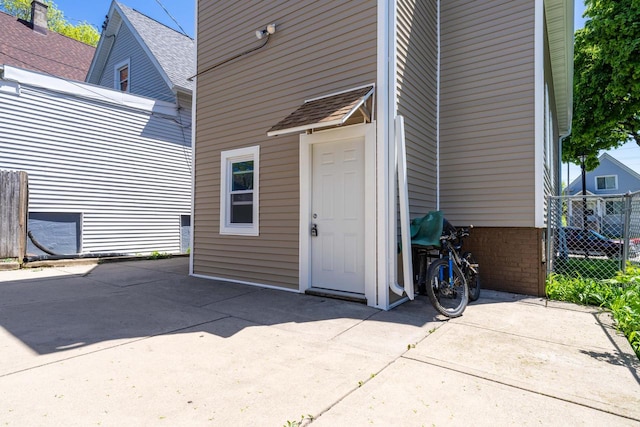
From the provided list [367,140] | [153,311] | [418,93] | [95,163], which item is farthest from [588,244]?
[95,163]

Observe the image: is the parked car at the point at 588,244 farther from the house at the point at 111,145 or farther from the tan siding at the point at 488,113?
the house at the point at 111,145

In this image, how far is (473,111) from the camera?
19.0ft

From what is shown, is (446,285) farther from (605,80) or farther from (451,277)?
(605,80)

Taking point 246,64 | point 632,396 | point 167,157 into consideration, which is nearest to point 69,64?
point 167,157

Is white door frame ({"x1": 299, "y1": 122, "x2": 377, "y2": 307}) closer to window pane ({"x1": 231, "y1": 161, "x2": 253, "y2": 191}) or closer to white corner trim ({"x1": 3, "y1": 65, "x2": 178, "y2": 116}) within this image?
window pane ({"x1": 231, "y1": 161, "x2": 253, "y2": 191})

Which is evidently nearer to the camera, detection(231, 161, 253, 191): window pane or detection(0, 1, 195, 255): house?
detection(231, 161, 253, 191): window pane

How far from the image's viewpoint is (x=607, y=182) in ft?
89.7

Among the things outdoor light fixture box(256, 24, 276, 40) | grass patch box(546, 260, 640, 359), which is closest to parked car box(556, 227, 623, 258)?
grass patch box(546, 260, 640, 359)

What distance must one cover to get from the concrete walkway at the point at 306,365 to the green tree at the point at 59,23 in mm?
23599

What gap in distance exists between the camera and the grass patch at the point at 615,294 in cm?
350

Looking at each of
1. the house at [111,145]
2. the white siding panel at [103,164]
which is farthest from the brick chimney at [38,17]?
the white siding panel at [103,164]

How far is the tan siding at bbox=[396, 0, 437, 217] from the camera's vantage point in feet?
16.2

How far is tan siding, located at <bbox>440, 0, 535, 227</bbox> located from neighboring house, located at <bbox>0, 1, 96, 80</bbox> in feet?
39.7

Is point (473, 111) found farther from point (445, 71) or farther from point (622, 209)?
point (622, 209)
